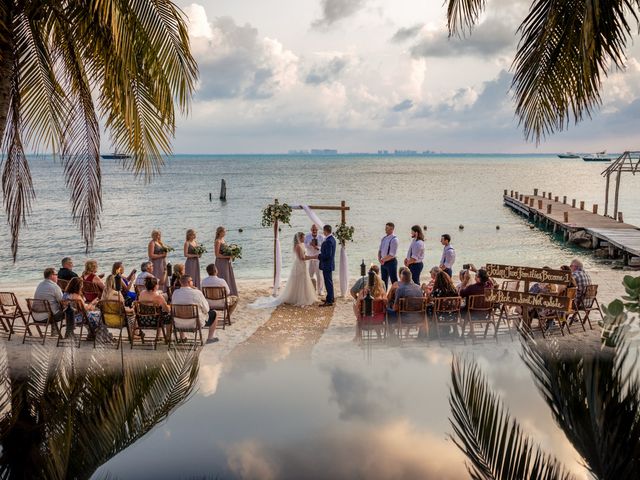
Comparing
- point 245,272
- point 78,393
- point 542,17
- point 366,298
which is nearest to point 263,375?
point 366,298

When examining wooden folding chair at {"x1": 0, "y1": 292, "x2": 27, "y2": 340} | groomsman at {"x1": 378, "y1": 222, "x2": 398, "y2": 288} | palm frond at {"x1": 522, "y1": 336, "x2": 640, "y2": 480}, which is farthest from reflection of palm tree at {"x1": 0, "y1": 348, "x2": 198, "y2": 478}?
groomsman at {"x1": 378, "y1": 222, "x2": 398, "y2": 288}

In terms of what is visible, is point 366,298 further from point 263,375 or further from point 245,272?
point 245,272

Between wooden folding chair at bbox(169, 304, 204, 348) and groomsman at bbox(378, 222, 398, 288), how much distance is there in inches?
198

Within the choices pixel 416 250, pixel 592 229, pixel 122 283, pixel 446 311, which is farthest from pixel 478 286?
pixel 592 229

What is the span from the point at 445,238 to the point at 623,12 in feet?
26.8

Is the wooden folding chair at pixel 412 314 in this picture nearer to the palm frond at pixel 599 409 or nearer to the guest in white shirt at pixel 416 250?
the guest in white shirt at pixel 416 250

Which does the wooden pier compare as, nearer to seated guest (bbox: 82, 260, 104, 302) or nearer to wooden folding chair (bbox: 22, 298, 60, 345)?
seated guest (bbox: 82, 260, 104, 302)

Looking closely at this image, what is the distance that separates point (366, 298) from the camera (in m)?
11.2

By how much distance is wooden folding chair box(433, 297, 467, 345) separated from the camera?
11258mm

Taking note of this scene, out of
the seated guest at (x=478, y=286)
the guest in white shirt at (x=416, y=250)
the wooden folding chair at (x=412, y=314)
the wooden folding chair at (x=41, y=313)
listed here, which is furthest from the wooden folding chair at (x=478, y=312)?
the wooden folding chair at (x=41, y=313)

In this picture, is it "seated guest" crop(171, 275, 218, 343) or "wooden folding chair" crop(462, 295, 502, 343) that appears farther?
"wooden folding chair" crop(462, 295, 502, 343)

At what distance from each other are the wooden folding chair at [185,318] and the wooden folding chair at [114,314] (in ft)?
2.52

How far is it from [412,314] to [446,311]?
58 cm

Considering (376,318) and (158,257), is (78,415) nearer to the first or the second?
(376,318)
